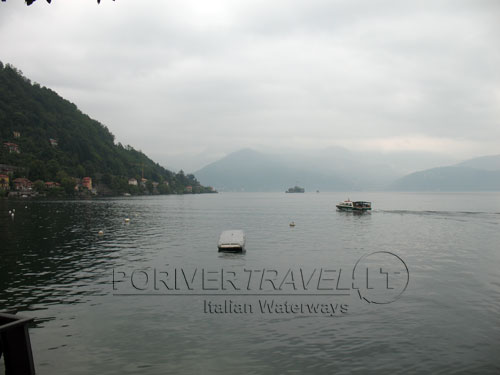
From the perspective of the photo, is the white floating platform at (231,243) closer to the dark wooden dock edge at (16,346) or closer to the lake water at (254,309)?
the lake water at (254,309)

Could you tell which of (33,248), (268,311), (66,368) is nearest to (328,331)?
(268,311)

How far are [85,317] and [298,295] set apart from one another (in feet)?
52.6

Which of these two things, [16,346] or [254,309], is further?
[254,309]

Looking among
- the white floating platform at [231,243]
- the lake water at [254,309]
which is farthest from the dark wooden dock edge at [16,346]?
the white floating platform at [231,243]

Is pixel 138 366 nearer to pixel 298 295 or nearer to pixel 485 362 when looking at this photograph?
pixel 298 295

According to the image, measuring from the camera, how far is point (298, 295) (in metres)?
28.3

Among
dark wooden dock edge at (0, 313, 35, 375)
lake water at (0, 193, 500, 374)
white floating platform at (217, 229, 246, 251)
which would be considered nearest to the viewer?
dark wooden dock edge at (0, 313, 35, 375)

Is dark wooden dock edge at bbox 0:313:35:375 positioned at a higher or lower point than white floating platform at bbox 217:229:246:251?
higher

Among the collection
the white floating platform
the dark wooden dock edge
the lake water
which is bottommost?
the lake water

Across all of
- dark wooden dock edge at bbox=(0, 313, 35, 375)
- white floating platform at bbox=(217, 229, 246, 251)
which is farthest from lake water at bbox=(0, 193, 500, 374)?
dark wooden dock edge at bbox=(0, 313, 35, 375)

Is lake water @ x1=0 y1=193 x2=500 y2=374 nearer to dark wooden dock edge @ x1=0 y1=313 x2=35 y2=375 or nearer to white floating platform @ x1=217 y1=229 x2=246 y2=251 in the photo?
white floating platform @ x1=217 y1=229 x2=246 y2=251

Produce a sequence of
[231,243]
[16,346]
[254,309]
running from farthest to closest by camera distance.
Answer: [231,243] < [254,309] < [16,346]

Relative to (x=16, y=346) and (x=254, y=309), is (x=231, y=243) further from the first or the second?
(x=16, y=346)

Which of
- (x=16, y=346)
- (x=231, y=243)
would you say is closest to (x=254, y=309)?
(x=16, y=346)
